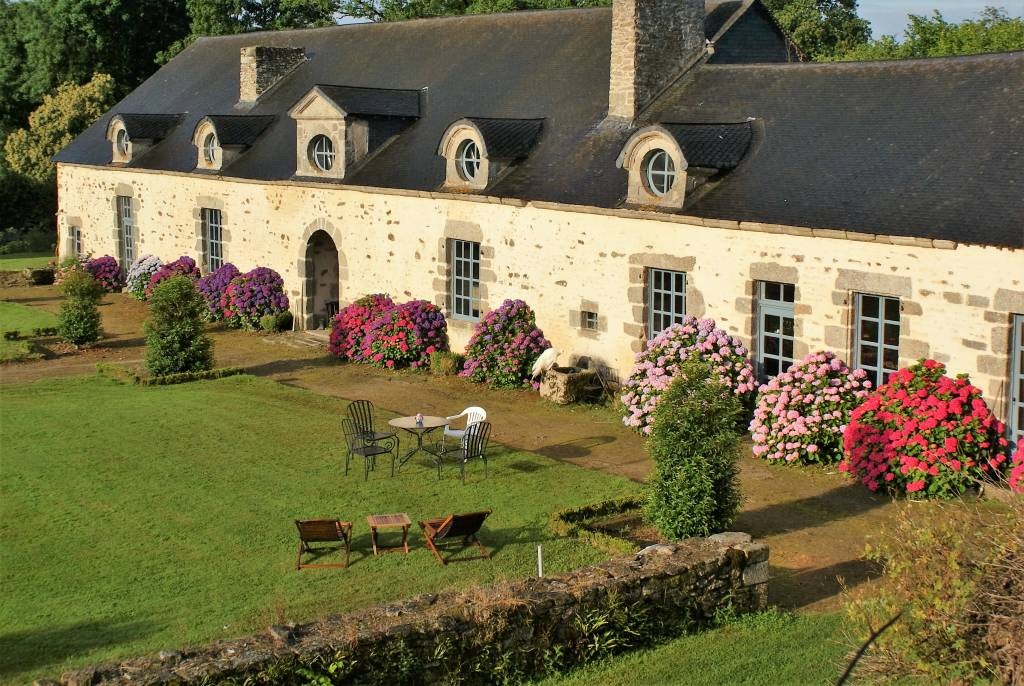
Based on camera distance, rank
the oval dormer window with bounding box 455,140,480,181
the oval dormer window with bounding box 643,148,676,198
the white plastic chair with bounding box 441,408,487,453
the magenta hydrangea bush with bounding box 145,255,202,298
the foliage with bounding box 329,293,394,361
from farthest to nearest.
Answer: the magenta hydrangea bush with bounding box 145,255,202,298 < the foliage with bounding box 329,293,394,361 < the oval dormer window with bounding box 455,140,480,181 < the oval dormer window with bounding box 643,148,676,198 < the white plastic chair with bounding box 441,408,487,453

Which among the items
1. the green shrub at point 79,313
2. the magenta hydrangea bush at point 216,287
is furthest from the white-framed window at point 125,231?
the green shrub at point 79,313

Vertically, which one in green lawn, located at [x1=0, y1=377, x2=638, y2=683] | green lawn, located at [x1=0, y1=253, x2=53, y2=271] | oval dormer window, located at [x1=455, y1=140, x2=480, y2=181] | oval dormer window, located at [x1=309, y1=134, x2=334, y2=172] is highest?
oval dormer window, located at [x1=309, y1=134, x2=334, y2=172]

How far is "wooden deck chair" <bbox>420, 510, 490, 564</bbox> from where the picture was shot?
1140 centimetres

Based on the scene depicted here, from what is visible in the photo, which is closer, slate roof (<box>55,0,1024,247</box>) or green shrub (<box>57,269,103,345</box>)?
slate roof (<box>55,0,1024,247</box>)

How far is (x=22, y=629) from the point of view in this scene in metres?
9.93

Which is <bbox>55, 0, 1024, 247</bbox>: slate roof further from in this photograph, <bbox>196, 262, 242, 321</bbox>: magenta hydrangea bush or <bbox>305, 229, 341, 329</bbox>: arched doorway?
<bbox>196, 262, 242, 321</bbox>: magenta hydrangea bush

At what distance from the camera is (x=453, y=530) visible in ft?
37.8

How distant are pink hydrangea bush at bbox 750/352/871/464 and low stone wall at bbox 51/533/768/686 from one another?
451cm

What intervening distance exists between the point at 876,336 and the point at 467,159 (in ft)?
26.4

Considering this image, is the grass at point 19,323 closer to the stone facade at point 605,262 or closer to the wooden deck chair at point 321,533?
the stone facade at point 605,262

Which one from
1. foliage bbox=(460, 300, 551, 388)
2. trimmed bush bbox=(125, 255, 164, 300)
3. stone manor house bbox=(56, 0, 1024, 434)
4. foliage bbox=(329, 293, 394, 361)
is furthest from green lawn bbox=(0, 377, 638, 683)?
trimmed bush bbox=(125, 255, 164, 300)

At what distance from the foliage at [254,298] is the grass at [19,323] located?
11.4ft

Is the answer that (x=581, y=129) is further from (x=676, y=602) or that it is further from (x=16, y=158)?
(x=16, y=158)

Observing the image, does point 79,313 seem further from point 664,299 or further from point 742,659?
point 742,659
